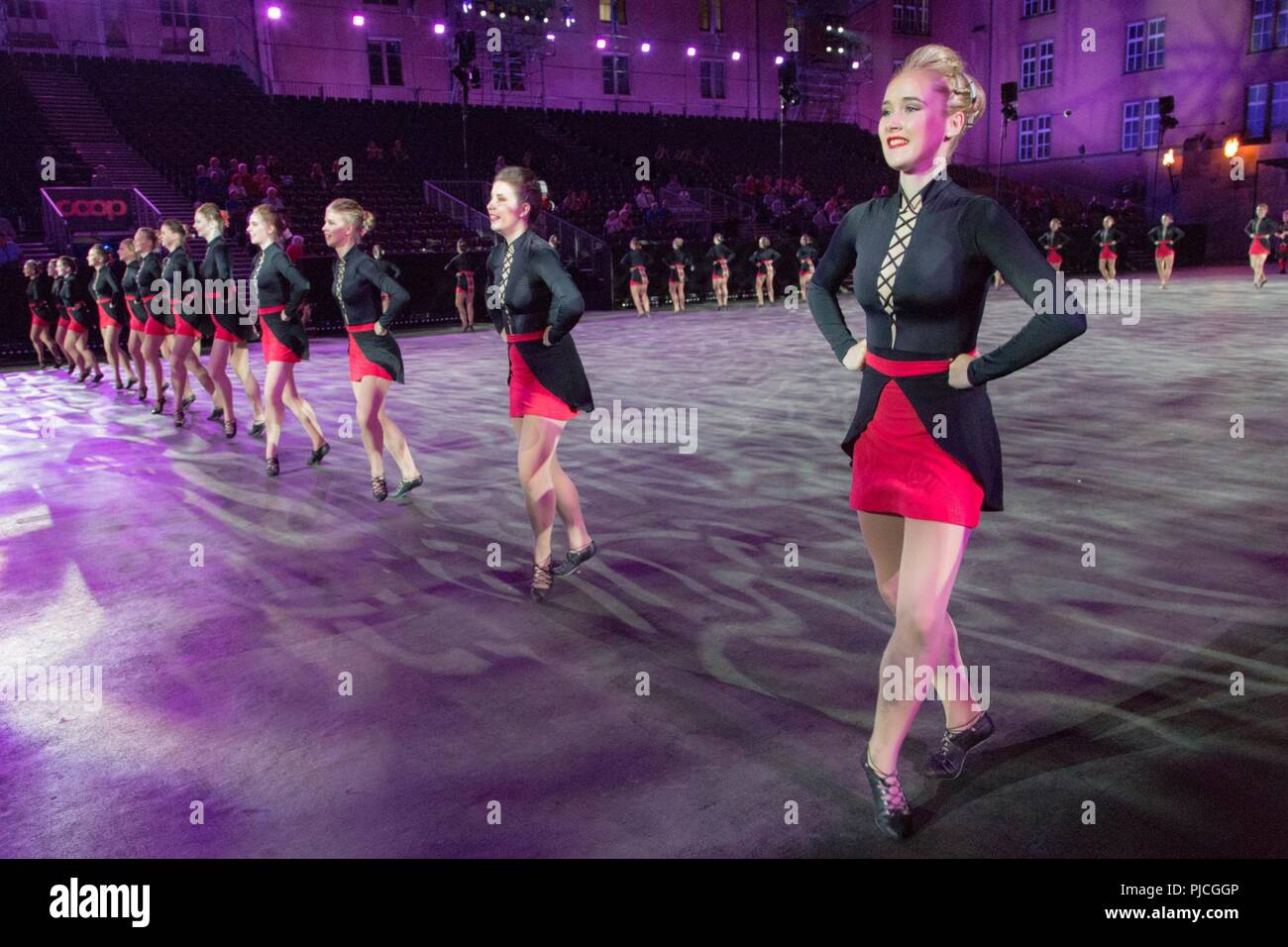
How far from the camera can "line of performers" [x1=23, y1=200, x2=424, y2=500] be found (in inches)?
253

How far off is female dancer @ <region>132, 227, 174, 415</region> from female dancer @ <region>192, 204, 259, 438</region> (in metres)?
1.10

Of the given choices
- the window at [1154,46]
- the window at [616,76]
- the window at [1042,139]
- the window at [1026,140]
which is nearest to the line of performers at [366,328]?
the window at [616,76]

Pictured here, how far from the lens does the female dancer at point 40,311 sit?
48.9ft

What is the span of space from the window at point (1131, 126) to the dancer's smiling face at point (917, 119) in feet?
136

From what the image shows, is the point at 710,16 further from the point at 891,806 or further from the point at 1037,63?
the point at 891,806

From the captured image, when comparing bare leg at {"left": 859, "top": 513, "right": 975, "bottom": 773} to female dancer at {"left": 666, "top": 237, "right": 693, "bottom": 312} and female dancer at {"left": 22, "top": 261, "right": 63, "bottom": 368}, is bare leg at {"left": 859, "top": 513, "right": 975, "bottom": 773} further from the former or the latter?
female dancer at {"left": 666, "top": 237, "right": 693, "bottom": 312}

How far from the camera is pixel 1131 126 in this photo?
38.2 metres

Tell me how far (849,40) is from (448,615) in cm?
4224

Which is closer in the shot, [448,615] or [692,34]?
[448,615]

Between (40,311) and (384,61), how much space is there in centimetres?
2118

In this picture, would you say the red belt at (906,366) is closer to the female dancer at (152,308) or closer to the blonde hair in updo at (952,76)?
the blonde hair in updo at (952,76)

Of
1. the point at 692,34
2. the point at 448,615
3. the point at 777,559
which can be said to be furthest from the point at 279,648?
the point at 692,34

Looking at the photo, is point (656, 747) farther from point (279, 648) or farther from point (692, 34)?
point (692, 34)
